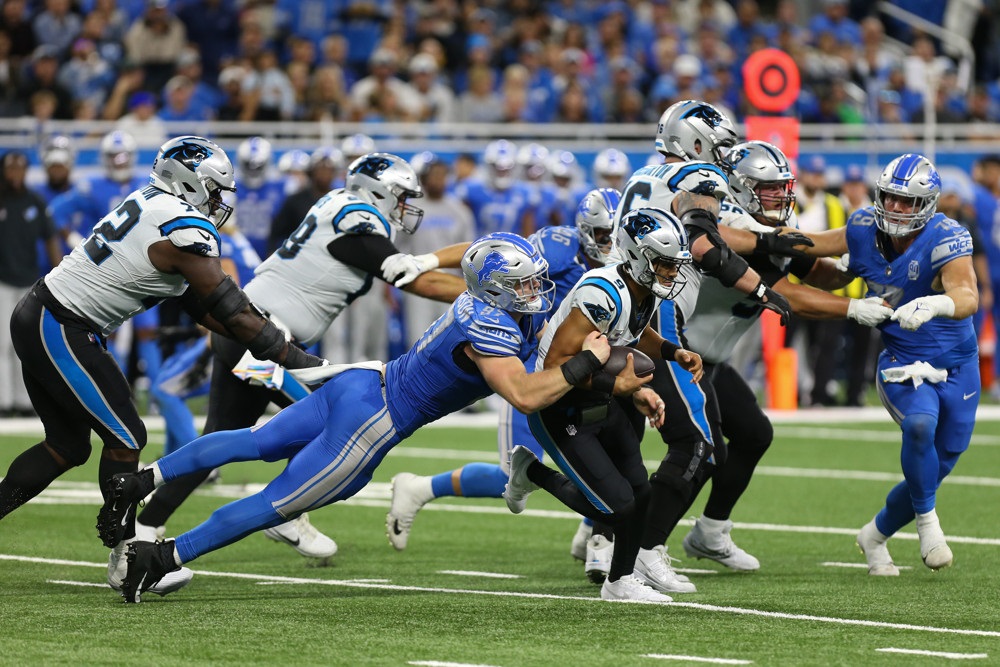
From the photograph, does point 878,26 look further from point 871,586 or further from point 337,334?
point 871,586

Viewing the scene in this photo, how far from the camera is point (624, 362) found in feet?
20.5

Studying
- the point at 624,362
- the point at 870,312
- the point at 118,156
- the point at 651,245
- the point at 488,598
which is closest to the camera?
the point at 624,362

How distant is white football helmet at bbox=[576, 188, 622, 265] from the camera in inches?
301

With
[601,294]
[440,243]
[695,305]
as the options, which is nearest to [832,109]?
[440,243]

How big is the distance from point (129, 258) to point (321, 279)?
1.44 m

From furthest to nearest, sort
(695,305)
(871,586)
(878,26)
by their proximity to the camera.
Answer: (878,26)
(695,305)
(871,586)

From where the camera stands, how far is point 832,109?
1789 centimetres

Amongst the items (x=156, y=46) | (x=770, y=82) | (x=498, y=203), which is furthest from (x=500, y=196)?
(x=156, y=46)

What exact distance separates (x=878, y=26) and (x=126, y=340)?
31.7 ft

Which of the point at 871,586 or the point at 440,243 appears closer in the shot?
the point at 871,586

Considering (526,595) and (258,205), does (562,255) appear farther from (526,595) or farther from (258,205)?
(258,205)

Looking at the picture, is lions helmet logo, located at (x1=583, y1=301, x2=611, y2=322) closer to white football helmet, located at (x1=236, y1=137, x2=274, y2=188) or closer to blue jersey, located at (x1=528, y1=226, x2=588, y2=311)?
blue jersey, located at (x1=528, y1=226, x2=588, y2=311)

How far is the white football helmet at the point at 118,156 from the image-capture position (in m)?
13.2

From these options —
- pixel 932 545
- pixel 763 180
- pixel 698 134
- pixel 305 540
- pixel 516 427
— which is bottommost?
pixel 305 540
